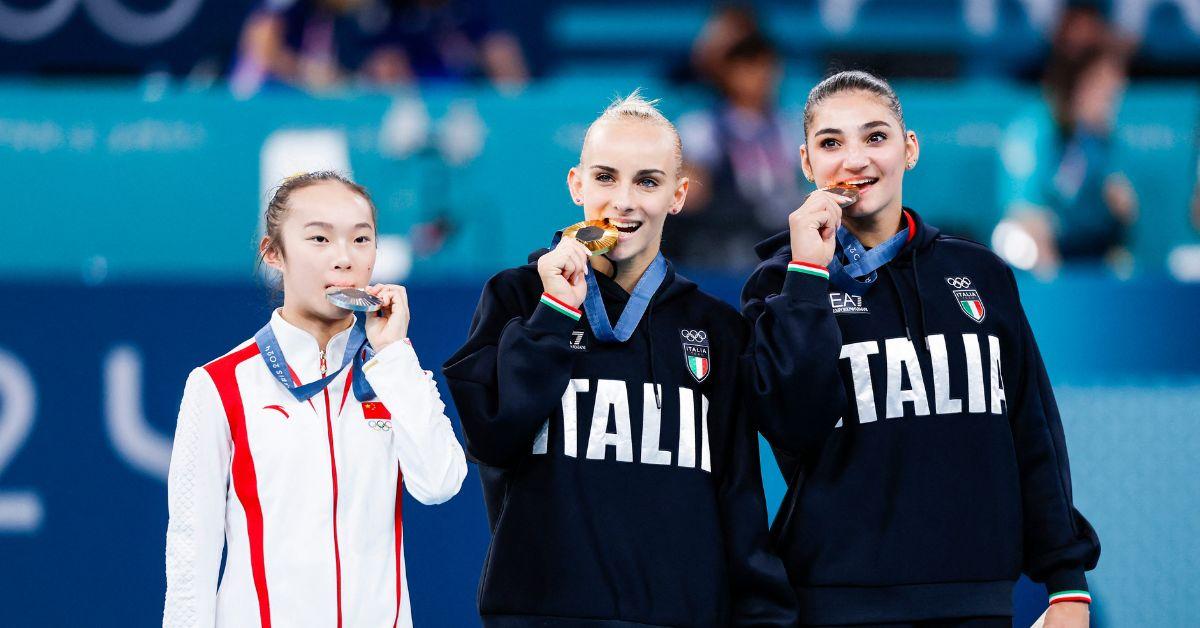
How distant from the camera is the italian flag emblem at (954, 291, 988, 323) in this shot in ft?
9.98

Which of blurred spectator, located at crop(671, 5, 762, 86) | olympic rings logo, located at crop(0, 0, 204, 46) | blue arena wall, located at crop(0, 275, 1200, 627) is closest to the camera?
blue arena wall, located at crop(0, 275, 1200, 627)

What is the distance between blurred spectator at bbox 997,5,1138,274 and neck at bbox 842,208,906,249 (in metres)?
3.93

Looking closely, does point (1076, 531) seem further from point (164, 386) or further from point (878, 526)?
point (164, 386)

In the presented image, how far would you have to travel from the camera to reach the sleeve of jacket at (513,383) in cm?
272

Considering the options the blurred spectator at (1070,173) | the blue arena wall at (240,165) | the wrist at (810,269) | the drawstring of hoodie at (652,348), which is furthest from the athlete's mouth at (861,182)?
the blurred spectator at (1070,173)

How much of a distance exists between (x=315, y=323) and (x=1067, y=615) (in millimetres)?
1680

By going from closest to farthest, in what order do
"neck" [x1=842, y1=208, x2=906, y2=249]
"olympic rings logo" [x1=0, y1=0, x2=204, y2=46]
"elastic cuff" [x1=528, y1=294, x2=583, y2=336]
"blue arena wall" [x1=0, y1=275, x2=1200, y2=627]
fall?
"elastic cuff" [x1=528, y1=294, x2=583, y2=336], "neck" [x1=842, y1=208, x2=906, y2=249], "blue arena wall" [x1=0, y1=275, x2=1200, y2=627], "olympic rings logo" [x1=0, y1=0, x2=204, y2=46]

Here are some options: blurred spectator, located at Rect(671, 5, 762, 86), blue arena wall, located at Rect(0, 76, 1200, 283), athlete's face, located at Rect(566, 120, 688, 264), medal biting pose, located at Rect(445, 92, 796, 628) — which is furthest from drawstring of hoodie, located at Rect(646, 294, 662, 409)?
blurred spectator, located at Rect(671, 5, 762, 86)

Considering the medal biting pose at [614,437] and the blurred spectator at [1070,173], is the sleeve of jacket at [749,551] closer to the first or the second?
the medal biting pose at [614,437]

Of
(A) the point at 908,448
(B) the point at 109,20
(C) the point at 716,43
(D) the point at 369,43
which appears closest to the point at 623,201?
(A) the point at 908,448

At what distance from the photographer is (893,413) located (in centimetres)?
293

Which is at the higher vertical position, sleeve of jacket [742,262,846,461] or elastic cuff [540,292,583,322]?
elastic cuff [540,292,583,322]

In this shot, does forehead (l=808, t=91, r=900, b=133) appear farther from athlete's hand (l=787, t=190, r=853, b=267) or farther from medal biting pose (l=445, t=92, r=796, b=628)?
medal biting pose (l=445, t=92, r=796, b=628)

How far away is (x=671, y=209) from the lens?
3.00 metres
